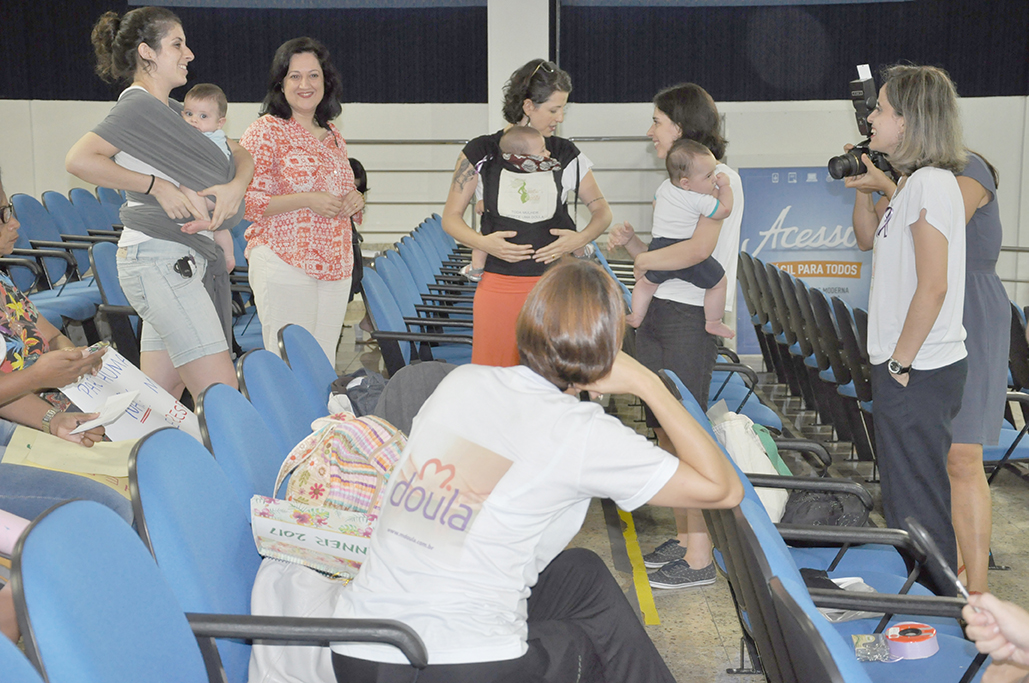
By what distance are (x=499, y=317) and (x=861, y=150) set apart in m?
1.27

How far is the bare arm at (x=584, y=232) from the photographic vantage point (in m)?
3.04

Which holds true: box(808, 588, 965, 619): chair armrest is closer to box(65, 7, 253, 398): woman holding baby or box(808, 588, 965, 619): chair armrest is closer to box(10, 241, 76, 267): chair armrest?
box(65, 7, 253, 398): woman holding baby

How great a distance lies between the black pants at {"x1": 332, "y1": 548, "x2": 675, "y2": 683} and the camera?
4.76ft

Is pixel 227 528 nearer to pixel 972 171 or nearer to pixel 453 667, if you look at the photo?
pixel 453 667

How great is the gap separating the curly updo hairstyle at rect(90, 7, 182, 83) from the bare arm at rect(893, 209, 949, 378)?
6.86 ft

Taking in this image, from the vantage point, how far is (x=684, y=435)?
1618 millimetres

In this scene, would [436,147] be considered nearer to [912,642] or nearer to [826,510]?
[826,510]

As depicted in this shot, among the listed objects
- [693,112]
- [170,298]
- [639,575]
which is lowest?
[639,575]

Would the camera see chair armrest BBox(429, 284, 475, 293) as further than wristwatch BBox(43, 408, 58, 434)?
Yes

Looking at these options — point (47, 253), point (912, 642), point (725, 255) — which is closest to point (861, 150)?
point (725, 255)

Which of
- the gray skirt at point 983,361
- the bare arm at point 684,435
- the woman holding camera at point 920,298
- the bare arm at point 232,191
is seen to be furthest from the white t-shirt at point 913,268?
the bare arm at point 232,191

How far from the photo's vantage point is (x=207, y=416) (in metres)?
1.77

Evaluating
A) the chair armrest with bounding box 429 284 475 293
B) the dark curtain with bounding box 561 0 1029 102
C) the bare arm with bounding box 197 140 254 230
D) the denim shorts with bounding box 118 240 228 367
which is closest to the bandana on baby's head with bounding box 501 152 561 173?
the bare arm with bounding box 197 140 254 230

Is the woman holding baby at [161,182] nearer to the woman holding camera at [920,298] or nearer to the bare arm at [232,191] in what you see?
the bare arm at [232,191]
